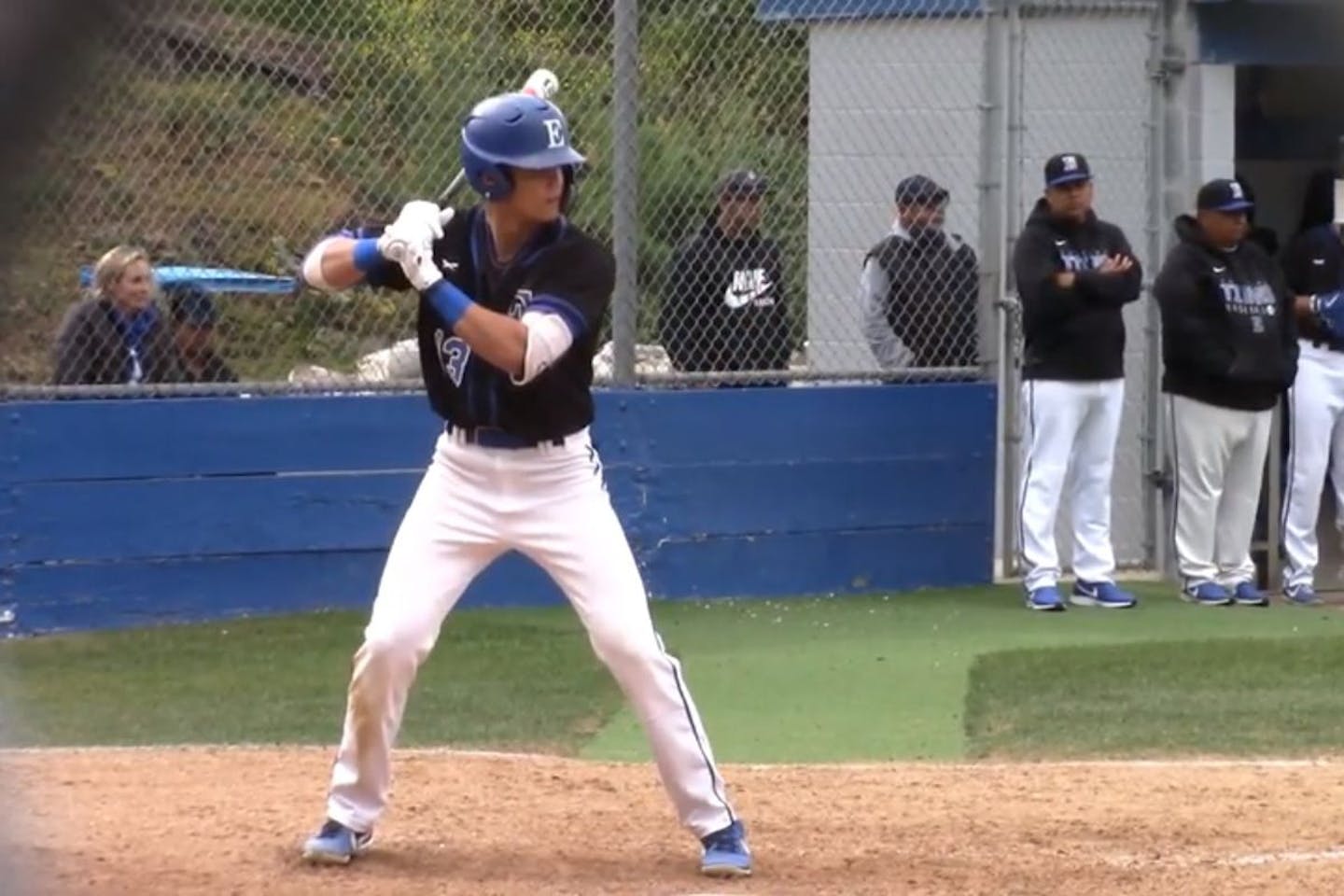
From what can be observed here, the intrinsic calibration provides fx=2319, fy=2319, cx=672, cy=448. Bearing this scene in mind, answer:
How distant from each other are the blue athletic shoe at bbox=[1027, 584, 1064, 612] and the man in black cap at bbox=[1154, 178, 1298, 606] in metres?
0.76

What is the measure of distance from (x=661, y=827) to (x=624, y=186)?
4.58m

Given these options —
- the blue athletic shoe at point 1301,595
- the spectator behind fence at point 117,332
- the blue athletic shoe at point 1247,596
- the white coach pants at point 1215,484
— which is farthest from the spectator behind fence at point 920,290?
the spectator behind fence at point 117,332

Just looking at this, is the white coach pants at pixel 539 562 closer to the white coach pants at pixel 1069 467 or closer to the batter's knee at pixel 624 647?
the batter's knee at pixel 624 647

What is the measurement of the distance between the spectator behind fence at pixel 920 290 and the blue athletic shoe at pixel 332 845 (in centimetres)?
572

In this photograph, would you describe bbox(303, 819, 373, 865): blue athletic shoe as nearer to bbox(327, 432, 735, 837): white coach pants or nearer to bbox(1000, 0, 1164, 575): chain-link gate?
bbox(327, 432, 735, 837): white coach pants

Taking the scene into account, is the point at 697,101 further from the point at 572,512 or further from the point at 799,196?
the point at 572,512

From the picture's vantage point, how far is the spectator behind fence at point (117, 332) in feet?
29.6

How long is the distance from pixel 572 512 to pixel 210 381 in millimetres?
4556

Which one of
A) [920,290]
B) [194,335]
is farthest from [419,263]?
[920,290]

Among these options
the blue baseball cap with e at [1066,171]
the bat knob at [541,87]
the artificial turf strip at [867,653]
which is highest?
the bat knob at [541,87]

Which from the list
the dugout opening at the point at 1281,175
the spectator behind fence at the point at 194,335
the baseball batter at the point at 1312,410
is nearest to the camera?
the spectator behind fence at the point at 194,335

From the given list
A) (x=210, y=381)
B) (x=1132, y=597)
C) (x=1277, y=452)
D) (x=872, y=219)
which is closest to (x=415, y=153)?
(x=210, y=381)

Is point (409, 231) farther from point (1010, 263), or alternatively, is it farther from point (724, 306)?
point (1010, 263)

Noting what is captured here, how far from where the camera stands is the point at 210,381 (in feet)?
31.2
